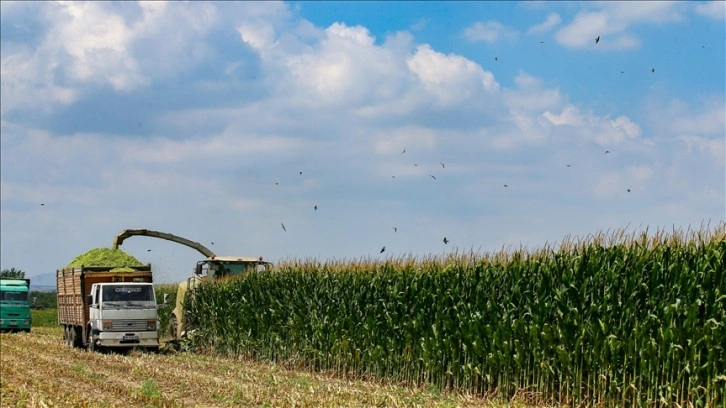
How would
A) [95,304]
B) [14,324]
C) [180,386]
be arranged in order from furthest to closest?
[14,324], [95,304], [180,386]

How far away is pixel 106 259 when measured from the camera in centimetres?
3309

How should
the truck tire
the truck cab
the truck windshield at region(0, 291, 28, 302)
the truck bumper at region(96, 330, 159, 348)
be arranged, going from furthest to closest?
1. the truck windshield at region(0, 291, 28, 302)
2. the truck tire
3. the truck cab
4. the truck bumper at region(96, 330, 159, 348)

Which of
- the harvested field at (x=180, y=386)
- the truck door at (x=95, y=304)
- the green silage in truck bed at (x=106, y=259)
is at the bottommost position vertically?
the harvested field at (x=180, y=386)

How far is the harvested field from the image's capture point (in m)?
17.5

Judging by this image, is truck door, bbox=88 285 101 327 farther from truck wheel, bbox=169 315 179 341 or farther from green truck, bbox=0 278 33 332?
green truck, bbox=0 278 33 332

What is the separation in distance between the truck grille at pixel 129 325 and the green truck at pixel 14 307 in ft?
56.4

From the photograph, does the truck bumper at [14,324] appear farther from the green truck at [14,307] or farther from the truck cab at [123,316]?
the truck cab at [123,316]

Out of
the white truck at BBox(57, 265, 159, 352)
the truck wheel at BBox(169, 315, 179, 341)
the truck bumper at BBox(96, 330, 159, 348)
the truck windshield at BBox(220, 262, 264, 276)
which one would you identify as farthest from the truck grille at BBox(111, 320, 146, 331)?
the truck wheel at BBox(169, 315, 179, 341)

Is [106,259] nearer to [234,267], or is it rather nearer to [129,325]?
[129,325]

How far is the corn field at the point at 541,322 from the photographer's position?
Result: 14.9 meters

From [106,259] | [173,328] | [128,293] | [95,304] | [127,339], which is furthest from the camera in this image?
[173,328]

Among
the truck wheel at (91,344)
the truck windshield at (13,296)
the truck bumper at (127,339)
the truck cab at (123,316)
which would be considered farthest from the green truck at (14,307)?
the truck bumper at (127,339)

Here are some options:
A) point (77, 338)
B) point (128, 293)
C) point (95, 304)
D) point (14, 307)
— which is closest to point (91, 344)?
point (95, 304)

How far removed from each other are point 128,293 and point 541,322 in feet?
57.7
